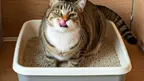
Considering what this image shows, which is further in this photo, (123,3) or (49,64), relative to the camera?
(123,3)

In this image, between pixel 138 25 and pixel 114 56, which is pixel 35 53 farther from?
pixel 138 25

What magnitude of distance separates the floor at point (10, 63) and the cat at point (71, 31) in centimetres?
20

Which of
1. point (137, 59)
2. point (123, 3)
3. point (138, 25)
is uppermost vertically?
point (123, 3)

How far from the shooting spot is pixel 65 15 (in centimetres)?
107

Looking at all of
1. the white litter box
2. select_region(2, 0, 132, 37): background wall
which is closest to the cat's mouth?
the white litter box

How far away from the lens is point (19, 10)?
1.55m

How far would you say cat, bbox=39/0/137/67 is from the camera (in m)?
1.09

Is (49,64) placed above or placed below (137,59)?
above

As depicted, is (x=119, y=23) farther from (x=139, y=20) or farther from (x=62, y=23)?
(x=62, y=23)

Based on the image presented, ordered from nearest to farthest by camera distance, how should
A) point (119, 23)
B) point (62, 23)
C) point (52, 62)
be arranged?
point (62, 23) < point (52, 62) < point (119, 23)

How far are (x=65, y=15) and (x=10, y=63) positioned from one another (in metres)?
A: 0.46

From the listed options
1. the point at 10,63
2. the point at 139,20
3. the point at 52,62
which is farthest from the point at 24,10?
the point at 139,20

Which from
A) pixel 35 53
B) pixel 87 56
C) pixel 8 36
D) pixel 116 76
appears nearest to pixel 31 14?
pixel 8 36

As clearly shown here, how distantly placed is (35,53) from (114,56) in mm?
344
